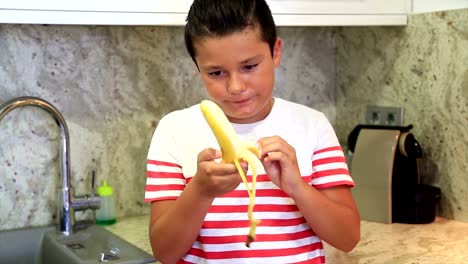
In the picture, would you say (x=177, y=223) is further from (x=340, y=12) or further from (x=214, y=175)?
(x=340, y=12)

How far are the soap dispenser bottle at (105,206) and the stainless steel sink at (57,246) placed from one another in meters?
0.04

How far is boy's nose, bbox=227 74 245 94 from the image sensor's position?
3.63 feet

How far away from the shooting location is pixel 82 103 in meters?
1.78

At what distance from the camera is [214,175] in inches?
42.2

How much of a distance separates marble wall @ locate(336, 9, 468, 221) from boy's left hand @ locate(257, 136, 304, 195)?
2.51ft

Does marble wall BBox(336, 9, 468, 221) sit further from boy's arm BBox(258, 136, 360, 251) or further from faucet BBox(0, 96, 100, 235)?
faucet BBox(0, 96, 100, 235)

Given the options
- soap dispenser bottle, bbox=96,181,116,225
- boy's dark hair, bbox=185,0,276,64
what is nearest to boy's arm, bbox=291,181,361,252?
boy's dark hair, bbox=185,0,276,64

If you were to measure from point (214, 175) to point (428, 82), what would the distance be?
96 cm

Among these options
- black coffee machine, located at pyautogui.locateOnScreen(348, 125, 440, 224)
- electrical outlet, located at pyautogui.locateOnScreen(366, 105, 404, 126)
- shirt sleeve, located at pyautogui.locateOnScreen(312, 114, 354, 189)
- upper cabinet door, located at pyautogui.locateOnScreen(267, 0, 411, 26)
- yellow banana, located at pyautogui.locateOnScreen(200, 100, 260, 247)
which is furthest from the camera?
electrical outlet, located at pyautogui.locateOnScreen(366, 105, 404, 126)

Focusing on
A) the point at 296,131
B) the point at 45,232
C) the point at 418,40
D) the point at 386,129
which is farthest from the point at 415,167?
the point at 45,232

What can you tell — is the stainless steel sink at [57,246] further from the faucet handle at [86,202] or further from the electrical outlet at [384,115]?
the electrical outlet at [384,115]

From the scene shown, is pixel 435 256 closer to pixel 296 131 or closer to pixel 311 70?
pixel 296 131

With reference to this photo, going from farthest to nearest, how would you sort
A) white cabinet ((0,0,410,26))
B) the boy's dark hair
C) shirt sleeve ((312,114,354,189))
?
white cabinet ((0,0,410,26)) < shirt sleeve ((312,114,354,189)) < the boy's dark hair

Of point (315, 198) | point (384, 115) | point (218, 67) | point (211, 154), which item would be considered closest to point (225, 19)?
point (218, 67)
